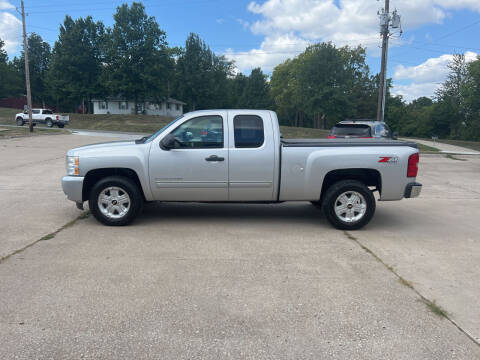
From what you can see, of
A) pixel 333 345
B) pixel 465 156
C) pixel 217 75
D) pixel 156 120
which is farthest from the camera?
pixel 217 75

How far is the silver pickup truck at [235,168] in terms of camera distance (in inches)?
246

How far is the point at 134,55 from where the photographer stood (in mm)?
52312

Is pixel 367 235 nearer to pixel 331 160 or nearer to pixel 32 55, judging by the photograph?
pixel 331 160

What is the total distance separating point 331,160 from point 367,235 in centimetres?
127

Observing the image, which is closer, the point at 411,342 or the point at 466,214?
the point at 411,342

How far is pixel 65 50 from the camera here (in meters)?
54.0

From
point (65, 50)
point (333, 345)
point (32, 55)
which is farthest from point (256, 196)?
point (32, 55)

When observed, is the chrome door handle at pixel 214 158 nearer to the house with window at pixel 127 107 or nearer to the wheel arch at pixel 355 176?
the wheel arch at pixel 355 176

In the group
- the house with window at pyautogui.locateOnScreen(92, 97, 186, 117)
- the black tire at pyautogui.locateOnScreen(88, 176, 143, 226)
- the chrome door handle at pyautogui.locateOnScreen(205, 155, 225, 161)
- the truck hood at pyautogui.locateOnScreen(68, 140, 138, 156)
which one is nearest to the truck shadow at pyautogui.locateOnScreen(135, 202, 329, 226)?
the black tire at pyautogui.locateOnScreen(88, 176, 143, 226)

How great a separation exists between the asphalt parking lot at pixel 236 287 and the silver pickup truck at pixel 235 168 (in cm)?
48

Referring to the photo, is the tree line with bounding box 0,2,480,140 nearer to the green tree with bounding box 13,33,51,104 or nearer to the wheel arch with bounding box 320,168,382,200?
the green tree with bounding box 13,33,51,104

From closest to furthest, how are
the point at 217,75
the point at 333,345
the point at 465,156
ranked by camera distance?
1. the point at 333,345
2. the point at 465,156
3. the point at 217,75

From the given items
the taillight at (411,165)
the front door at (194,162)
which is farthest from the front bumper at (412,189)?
the front door at (194,162)

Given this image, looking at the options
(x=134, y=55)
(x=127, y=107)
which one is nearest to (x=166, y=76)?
(x=134, y=55)
